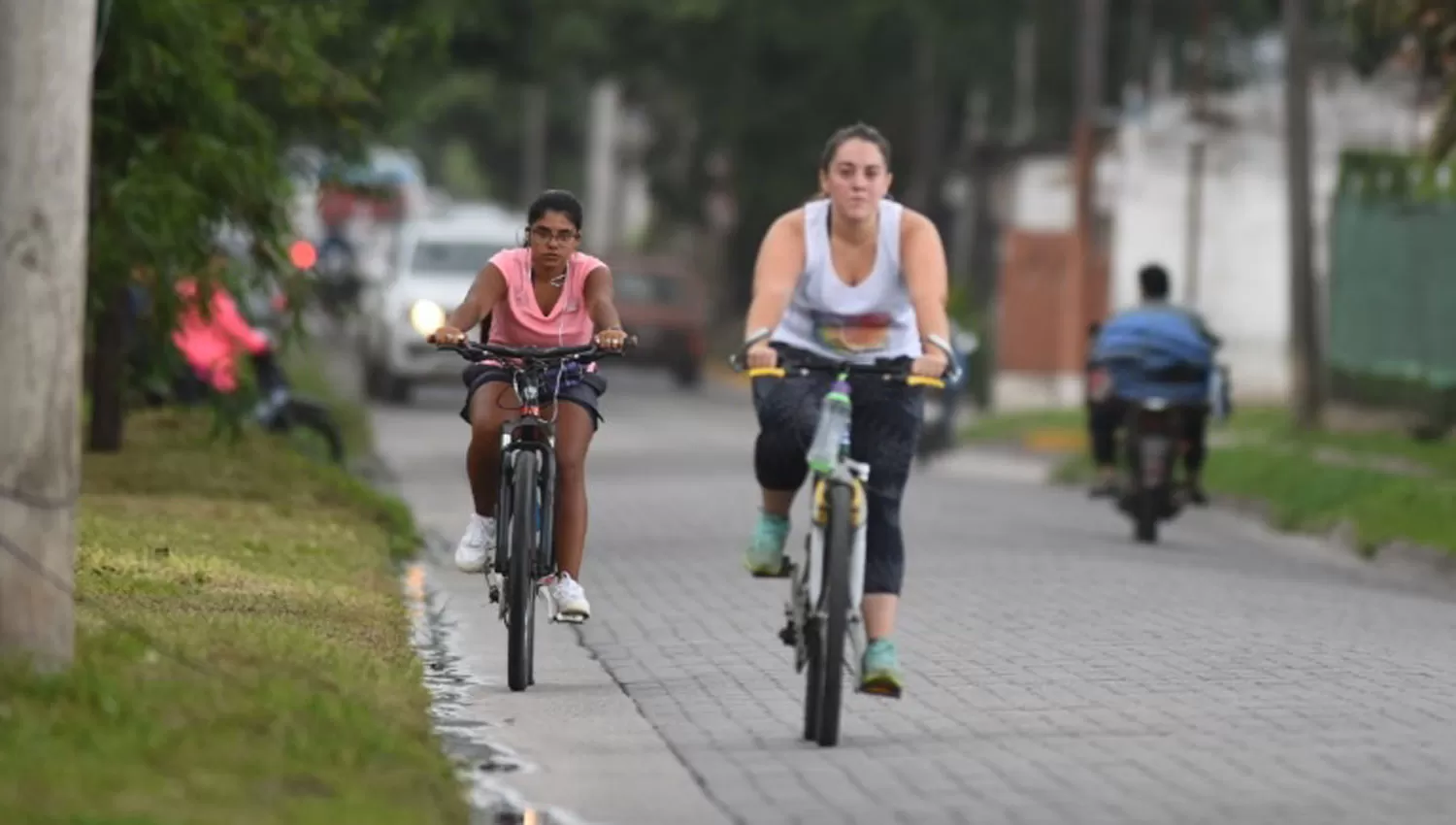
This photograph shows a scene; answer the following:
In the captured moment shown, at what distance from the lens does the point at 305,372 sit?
117ft

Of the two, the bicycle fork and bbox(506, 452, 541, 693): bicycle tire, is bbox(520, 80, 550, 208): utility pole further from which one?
the bicycle fork

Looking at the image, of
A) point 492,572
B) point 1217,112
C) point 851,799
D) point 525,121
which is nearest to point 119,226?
point 492,572

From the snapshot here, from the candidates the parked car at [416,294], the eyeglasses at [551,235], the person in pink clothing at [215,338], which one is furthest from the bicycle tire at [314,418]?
the parked car at [416,294]

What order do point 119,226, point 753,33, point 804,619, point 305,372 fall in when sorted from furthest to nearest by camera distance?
1. point 753,33
2. point 305,372
3. point 119,226
4. point 804,619

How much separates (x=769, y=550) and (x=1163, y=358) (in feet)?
33.0

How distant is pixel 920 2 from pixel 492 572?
116 feet

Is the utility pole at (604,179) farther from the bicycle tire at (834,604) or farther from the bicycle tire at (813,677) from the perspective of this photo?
the bicycle tire at (834,604)

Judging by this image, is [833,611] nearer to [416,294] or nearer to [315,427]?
[315,427]

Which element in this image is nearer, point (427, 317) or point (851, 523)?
point (851, 523)

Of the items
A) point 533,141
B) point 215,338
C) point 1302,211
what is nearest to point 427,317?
point 215,338

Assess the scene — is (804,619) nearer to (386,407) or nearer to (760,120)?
(386,407)

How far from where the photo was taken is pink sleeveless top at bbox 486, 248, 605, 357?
11.5 meters

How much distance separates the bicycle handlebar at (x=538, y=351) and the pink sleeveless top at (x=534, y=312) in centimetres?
22

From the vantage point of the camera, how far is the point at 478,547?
37.8 feet
